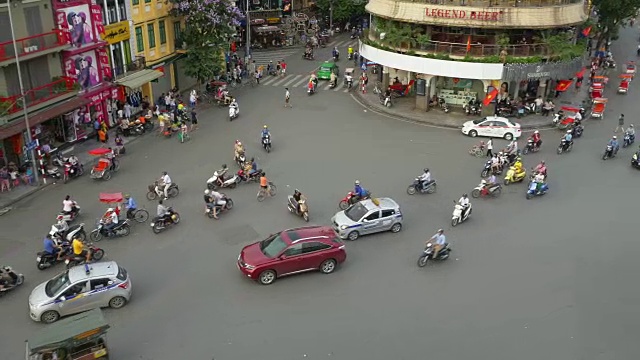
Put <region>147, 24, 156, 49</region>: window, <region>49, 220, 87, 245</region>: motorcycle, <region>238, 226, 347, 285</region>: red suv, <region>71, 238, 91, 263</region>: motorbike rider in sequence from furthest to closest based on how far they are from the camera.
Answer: <region>147, 24, 156, 49</region>: window < <region>49, 220, 87, 245</region>: motorcycle < <region>71, 238, 91, 263</region>: motorbike rider < <region>238, 226, 347, 285</region>: red suv

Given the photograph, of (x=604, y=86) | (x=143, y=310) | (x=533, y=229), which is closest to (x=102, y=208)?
(x=143, y=310)

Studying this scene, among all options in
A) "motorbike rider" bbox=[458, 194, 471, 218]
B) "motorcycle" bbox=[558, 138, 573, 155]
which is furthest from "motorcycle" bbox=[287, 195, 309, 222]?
"motorcycle" bbox=[558, 138, 573, 155]

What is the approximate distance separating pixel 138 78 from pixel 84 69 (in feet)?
13.5

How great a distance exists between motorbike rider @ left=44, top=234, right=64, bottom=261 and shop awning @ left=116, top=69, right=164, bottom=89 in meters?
16.4

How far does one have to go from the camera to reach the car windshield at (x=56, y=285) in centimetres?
1897

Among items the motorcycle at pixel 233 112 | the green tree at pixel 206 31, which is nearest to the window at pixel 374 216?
the motorcycle at pixel 233 112

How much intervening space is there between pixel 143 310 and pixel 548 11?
3247 cm

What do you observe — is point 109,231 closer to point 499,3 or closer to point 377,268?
point 377,268

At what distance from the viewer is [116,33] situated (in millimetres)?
37094

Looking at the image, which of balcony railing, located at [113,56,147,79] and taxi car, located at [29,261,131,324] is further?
balcony railing, located at [113,56,147,79]

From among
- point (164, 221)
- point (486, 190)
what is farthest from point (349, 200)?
point (164, 221)

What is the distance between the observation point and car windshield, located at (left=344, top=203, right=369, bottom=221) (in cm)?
2425

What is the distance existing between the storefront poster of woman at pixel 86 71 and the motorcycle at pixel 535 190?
83.0 feet

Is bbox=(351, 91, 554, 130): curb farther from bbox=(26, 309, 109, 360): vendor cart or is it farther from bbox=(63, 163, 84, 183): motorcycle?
bbox=(26, 309, 109, 360): vendor cart
